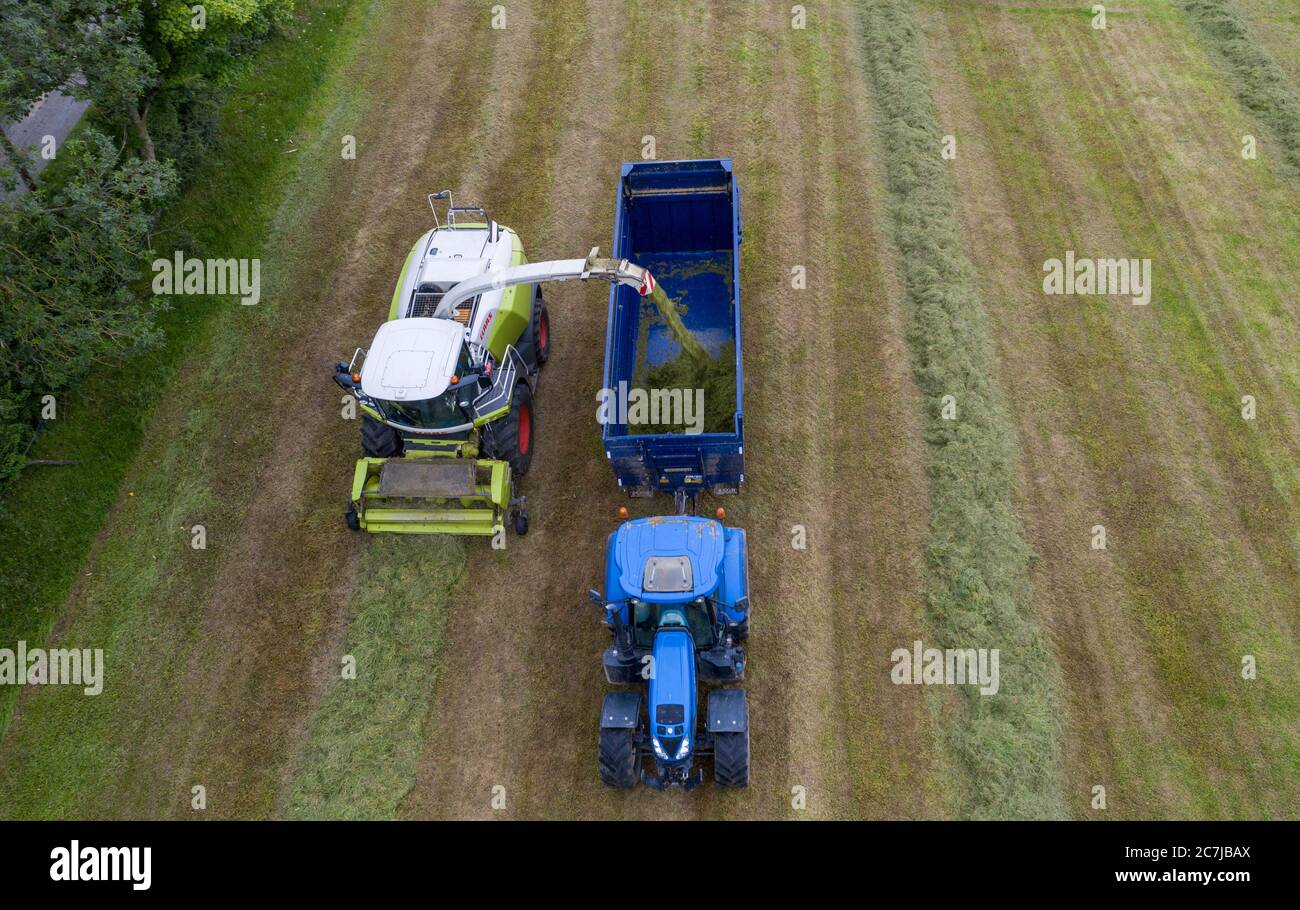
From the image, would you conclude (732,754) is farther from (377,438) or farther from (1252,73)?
(1252,73)

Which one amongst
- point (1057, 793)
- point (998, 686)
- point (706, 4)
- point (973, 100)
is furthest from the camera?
point (706, 4)

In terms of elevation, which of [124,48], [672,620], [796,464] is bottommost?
[672,620]

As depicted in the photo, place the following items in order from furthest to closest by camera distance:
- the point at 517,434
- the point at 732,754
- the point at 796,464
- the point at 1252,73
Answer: the point at 1252,73
the point at 796,464
the point at 517,434
the point at 732,754

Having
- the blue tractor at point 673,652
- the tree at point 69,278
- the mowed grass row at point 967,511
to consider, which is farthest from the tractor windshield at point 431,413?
the mowed grass row at point 967,511

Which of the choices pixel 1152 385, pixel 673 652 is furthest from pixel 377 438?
pixel 1152 385

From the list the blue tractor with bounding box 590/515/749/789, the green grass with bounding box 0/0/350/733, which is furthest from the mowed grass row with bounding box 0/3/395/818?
the blue tractor with bounding box 590/515/749/789

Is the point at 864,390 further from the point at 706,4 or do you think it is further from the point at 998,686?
the point at 706,4

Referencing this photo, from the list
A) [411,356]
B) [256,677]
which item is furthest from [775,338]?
[256,677]

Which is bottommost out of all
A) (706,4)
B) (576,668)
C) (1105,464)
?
(576,668)
